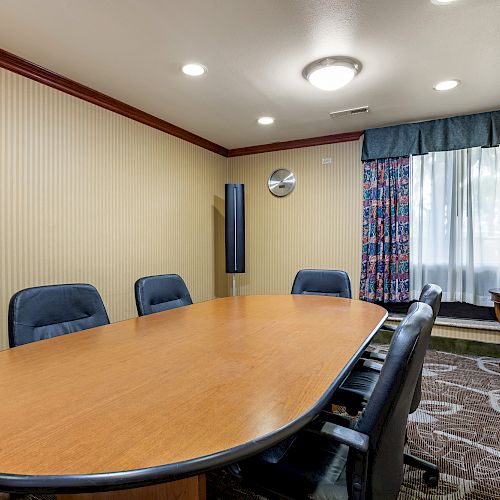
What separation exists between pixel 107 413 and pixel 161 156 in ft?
10.9

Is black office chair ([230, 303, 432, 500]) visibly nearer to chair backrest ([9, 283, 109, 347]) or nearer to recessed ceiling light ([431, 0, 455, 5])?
chair backrest ([9, 283, 109, 347])

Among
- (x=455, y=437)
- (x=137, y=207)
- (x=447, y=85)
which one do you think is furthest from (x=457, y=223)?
(x=137, y=207)

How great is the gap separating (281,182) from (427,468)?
139 inches

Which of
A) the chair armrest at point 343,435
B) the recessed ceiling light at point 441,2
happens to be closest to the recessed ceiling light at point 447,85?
the recessed ceiling light at point 441,2

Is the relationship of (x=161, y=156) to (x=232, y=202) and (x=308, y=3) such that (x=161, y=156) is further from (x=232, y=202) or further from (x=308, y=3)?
(x=308, y=3)

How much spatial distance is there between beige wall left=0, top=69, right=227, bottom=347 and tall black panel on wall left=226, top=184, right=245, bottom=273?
0.40 m

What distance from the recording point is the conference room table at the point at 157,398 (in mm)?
677

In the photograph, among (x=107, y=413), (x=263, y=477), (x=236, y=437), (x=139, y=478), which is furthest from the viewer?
(x=263, y=477)

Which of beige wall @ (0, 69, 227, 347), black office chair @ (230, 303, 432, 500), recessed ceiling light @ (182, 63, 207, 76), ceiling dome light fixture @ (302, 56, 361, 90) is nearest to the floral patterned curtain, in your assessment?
ceiling dome light fixture @ (302, 56, 361, 90)

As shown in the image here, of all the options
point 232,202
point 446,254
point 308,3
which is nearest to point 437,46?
point 308,3

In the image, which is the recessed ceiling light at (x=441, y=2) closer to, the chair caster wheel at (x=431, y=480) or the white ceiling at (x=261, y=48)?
the white ceiling at (x=261, y=48)

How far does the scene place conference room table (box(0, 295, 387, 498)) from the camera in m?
0.68

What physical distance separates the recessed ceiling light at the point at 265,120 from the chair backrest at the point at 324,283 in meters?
1.65

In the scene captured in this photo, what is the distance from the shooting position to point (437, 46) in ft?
7.64
